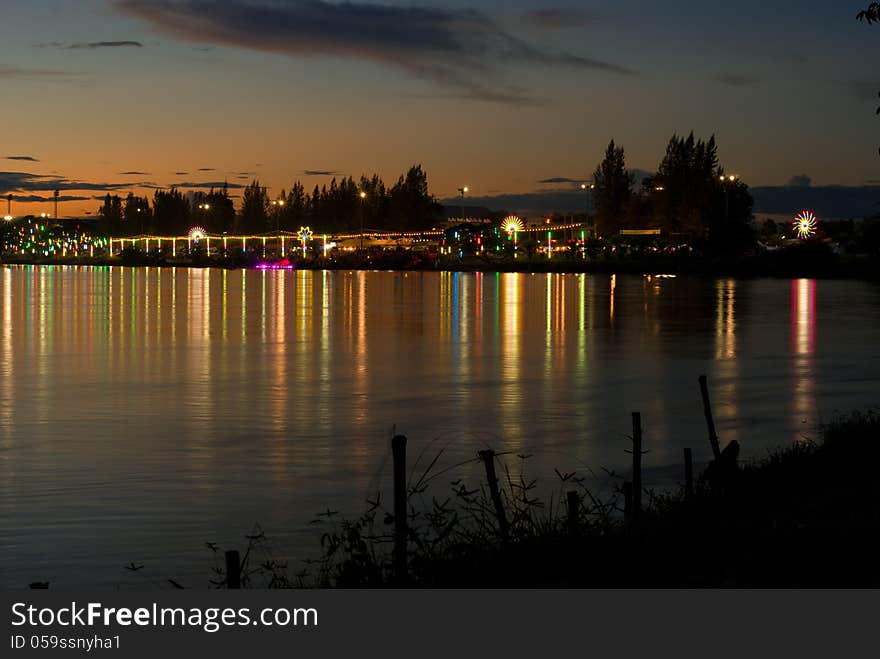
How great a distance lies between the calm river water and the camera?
48.9ft

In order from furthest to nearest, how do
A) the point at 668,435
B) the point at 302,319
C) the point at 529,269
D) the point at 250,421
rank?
1. the point at 529,269
2. the point at 302,319
3. the point at 250,421
4. the point at 668,435

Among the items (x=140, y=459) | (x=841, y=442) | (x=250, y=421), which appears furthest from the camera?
(x=250, y=421)

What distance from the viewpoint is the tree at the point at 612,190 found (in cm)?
18388

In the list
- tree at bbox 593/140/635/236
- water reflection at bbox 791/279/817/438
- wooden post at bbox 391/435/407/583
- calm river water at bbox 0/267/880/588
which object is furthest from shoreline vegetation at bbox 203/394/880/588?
tree at bbox 593/140/635/236

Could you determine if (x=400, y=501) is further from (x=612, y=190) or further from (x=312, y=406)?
(x=612, y=190)

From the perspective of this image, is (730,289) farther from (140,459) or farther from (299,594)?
(299,594)

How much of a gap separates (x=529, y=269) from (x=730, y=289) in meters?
Answer: 78.9

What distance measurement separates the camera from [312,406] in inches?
1061

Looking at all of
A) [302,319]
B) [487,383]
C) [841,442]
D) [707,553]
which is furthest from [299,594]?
[302,319]

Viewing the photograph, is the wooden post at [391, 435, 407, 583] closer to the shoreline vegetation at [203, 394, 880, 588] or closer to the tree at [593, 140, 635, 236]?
the shoreline vegetation at [203, 394, 880, 588]

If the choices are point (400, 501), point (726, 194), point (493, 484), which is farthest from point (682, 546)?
point (726, 194)

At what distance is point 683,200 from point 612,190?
1020 inches

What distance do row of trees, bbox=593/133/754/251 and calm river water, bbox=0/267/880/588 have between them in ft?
280

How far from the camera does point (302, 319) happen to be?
59.6 metres
